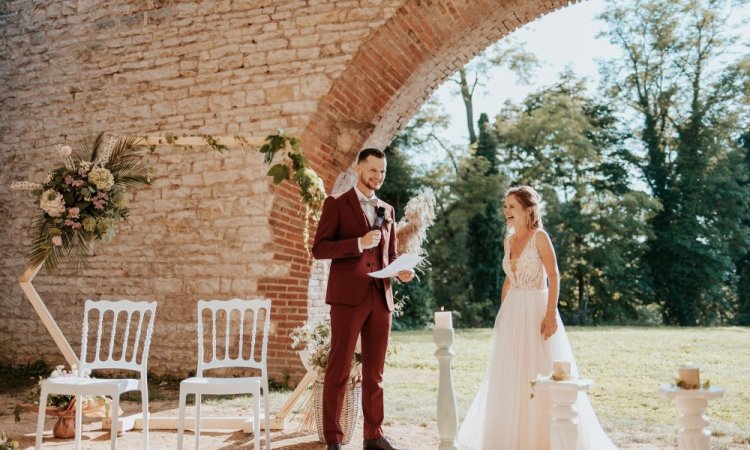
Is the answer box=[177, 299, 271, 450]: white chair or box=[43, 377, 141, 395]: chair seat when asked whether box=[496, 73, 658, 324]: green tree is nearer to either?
box=[177, 299, 271, 450]: white chair

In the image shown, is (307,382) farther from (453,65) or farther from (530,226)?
(453,65)

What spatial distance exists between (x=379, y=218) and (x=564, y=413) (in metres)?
1.59

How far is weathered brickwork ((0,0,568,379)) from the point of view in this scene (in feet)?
20.1

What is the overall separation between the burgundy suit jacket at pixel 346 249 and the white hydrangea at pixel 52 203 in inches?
76.2

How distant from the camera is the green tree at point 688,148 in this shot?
663 inches

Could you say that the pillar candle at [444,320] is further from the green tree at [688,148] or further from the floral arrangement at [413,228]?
the green tree at [688,148]

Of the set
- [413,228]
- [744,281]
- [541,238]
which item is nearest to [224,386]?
[541,238]

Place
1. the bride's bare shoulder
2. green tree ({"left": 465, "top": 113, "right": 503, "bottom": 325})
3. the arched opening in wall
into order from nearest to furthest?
1. the bride's bare shoulder
2. green tree ({"left": 465, "top": 113, "right": 503, "bottom": 325})
3. the arched opening in wall

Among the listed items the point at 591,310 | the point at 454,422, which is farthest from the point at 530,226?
the point at 591,310

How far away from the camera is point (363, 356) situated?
3430 mm

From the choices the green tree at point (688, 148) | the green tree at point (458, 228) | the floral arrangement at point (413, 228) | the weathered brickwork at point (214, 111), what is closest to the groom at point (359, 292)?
the floral arrangement at point (413, 228)

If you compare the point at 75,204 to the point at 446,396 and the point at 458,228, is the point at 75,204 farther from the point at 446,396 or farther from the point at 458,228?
the point at 458,228

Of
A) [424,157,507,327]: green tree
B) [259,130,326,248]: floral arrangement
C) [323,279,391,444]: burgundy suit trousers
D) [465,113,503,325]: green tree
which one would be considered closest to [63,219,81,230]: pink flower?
[259,130,326,248]: floral arrangement

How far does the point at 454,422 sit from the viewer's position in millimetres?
2520
